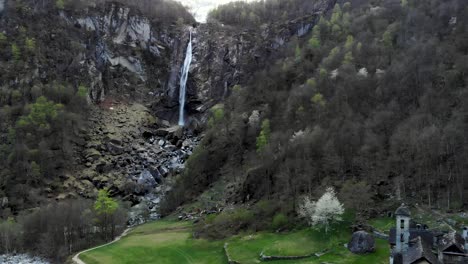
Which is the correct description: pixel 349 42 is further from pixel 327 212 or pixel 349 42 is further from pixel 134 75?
pixel 327 212

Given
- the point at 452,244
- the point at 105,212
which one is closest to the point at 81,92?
the point at 105,212

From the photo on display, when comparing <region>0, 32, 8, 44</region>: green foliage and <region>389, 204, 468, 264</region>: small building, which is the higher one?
<region>0, 32, 8, 44</region>: green foliage

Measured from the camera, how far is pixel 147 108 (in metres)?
156

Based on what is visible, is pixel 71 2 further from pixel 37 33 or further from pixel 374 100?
Result: pixel 374 100

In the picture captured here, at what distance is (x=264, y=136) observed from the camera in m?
104

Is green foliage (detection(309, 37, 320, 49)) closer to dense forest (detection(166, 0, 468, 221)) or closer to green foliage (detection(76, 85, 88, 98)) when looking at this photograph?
dense forest (detection(166, 0, 468, 221))

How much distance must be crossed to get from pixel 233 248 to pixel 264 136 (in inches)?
1696

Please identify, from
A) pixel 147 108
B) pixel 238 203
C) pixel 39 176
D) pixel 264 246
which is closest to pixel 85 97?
pixel 147 108

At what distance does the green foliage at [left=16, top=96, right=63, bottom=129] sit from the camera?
4678 inches

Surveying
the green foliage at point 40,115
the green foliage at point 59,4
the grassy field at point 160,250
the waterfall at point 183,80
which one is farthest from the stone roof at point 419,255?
the green foliage at point 59,4

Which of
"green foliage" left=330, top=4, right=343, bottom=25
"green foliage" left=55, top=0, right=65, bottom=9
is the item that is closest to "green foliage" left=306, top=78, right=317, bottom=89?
"green foliage" left=330, top=4, right=343, bottom=25

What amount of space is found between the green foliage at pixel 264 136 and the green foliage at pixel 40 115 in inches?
2190

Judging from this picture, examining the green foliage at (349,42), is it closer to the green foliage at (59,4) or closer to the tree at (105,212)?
the tree at (105,212)

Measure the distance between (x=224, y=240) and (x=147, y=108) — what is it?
93701 mm
